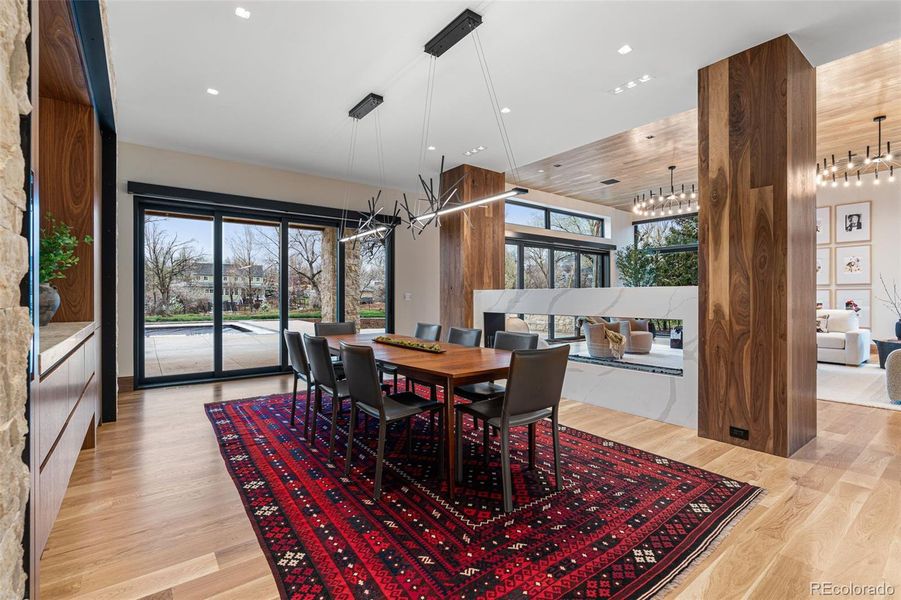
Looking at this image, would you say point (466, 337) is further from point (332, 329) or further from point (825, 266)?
point (825, 266)

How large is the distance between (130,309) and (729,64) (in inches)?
263

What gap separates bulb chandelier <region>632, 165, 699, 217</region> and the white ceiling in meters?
3.08

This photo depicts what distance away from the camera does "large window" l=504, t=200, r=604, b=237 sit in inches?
322

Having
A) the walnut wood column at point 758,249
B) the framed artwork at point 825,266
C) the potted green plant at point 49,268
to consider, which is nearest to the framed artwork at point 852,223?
the framed artwork at point 825,266

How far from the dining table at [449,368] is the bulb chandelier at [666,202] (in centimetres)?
555

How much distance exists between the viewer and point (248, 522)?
2.21 meters

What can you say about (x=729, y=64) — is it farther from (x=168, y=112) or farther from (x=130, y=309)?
(x=130, y=309)

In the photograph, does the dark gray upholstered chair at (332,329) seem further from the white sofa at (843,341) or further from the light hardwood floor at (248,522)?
the white sofa at (843,341)

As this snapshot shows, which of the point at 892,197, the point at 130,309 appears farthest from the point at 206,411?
the point at 892,197

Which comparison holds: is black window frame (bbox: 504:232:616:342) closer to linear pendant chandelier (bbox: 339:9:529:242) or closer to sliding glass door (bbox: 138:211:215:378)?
linear pendant chandelier (bbox: 339:9:529:242)

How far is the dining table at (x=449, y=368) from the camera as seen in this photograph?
240 centimetres


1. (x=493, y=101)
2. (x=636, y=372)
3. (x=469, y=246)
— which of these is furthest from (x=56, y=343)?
(x=469, y=246)

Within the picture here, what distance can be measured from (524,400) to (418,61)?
2749 millimetres

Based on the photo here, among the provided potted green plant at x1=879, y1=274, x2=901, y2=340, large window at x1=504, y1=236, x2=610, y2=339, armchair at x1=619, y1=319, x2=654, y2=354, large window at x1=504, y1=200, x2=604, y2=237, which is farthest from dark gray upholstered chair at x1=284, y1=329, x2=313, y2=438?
potted green plant at x1=879, y1=274, x2=901, y2=340
